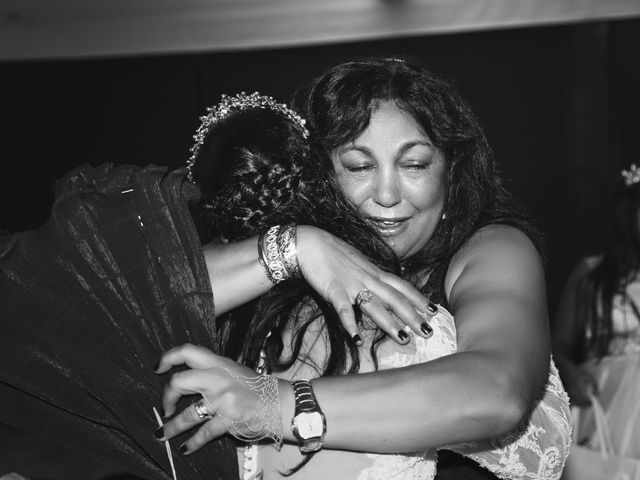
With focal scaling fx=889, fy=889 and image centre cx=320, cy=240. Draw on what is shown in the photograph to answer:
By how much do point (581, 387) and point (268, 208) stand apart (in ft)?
7.80

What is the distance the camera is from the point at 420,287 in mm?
1991

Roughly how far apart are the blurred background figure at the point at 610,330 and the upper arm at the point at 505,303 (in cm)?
192

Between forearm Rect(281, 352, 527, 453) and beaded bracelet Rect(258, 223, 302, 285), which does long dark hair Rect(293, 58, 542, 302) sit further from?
forearm Rect(281, 352, 527, 453)

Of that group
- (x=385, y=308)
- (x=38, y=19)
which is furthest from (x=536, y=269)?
(x=38, y=19)

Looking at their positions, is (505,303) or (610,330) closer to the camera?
(505,303)

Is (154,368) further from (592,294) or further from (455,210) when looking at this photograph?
(592,294)

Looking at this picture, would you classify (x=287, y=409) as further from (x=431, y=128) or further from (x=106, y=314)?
(x=431, y=128)

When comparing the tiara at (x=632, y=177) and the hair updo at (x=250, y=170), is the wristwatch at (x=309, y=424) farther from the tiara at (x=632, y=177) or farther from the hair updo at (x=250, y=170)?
the tiara at (x=632, y=177)

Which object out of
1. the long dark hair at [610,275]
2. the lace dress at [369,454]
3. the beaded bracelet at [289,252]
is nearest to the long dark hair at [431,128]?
the beaded bracelet at [289,252]

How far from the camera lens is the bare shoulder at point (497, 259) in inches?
64.4

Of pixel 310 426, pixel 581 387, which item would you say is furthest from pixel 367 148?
pixel 581 387

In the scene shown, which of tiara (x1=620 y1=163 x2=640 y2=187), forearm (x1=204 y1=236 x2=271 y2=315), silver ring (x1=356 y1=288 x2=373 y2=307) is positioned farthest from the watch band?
tiara (x1=620 y1=163 x2=640 y2=187)

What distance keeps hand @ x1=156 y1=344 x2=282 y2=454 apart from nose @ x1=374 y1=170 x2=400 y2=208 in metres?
0.69

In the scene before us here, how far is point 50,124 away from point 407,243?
3.30 meters
